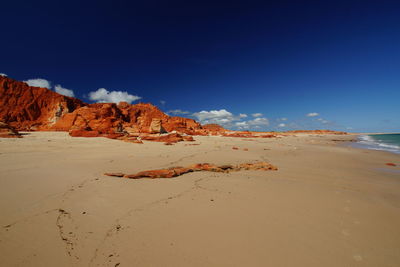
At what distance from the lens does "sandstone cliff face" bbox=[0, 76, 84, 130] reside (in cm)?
4325

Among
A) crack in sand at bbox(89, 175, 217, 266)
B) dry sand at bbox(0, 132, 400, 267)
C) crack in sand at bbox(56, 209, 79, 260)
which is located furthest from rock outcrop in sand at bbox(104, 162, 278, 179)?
crack in sand at bbox(56, 209, 79, 260)

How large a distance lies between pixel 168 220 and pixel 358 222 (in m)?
2.80

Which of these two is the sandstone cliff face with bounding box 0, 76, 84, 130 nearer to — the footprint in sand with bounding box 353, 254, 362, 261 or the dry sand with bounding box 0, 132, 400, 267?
the dry sand with bounding box 0, 132, 400, 267

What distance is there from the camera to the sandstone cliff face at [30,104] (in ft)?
142

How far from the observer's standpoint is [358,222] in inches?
97.9

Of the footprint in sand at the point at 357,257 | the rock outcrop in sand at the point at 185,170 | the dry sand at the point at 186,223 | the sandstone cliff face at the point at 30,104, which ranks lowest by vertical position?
the footprint in sand at the point at 357,257

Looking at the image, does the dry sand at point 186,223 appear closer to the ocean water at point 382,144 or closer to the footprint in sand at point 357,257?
the footprint in sand at point 357,257

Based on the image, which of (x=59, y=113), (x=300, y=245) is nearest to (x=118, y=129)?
(x=300, y=245)

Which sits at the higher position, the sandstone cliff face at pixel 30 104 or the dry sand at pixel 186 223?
the sandstone cliff face at pixel 30 104

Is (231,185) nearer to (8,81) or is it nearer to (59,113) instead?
(59,113)

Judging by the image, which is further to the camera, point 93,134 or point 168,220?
point 93,134

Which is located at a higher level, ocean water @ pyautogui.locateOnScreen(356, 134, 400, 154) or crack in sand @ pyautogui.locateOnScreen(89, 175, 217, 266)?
ocean water @ pyautogui.locateOnScreen(356, 134, 400, 154)

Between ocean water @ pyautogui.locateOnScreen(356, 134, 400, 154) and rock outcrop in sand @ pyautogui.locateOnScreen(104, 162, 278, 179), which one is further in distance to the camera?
ocean water @ pyautogui.locateOnScreen(356, 134, 400, 154)

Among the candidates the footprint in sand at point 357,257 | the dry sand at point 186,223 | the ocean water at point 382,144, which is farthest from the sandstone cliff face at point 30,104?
the ocean water at point 382,144
